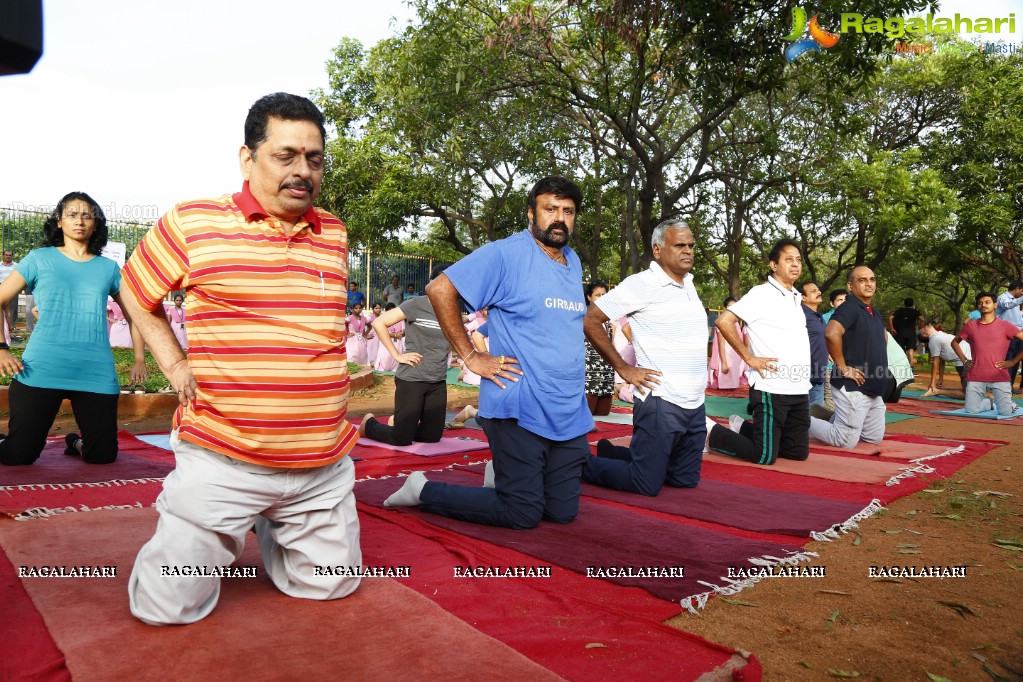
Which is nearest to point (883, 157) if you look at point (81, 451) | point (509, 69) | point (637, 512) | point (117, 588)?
point (509, 69)

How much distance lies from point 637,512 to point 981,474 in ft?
11.9

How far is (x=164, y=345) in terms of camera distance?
2953 mm

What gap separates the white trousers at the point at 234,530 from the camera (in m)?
2.79

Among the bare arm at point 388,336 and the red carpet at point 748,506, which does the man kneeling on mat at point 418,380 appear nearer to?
the bare arm at point 388,336

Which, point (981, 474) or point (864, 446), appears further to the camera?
point (864, 446)

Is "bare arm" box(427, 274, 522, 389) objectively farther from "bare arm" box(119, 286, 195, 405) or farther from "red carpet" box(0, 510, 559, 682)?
"bare arm" box(119, 286, 195, 405)

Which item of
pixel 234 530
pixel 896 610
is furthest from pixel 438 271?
pixel 896 610

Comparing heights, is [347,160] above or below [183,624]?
above

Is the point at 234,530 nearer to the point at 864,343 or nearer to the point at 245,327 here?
the point at 245,327

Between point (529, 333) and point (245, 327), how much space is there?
5.85 ft

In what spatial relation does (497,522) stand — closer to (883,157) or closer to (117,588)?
(117,588)

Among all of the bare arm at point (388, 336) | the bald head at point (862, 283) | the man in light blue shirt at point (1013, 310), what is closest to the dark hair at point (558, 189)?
the bare arm at point (388, 336)

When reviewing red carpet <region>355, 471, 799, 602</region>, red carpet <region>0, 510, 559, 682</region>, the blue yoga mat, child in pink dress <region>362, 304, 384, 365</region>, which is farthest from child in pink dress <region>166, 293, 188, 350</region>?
the blue yoga mat

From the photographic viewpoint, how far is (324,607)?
305 centimetres
